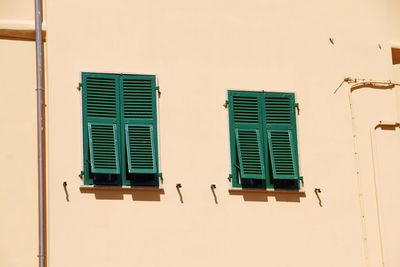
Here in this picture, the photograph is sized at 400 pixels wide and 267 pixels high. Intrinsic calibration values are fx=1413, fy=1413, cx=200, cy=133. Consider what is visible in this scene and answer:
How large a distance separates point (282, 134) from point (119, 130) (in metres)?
2.09

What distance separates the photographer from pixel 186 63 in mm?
17266

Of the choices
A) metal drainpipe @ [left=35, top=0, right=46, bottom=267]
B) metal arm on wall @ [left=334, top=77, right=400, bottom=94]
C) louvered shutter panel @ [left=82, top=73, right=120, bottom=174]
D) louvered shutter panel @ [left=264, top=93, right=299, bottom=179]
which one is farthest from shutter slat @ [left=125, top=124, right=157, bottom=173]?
metal arm on wall @ [left=334, top=77, right=400, bottom=94]

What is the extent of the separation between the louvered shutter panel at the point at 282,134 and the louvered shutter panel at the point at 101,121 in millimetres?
1952

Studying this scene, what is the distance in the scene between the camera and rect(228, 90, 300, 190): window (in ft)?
56.3

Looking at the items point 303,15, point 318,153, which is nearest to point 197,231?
point 318,153

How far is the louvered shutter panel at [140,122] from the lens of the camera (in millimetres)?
16703

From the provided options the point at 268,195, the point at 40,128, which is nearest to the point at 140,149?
the point at 40,128

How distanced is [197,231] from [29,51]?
2.95 m

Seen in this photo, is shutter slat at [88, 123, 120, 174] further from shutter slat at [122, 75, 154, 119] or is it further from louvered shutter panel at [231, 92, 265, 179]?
louvered shutter panel at [231, 92, 265, 179]

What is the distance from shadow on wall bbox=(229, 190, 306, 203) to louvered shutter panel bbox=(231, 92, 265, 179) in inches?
7.7

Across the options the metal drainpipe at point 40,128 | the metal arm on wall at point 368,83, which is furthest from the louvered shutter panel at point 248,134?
the metal drainpipe at point 40,128

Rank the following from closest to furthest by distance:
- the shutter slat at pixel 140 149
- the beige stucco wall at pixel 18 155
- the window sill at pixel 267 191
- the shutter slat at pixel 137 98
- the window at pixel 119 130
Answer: the beige stucco wall at pixel 18 155
the window at pixel 119 130
the shutter slat at pixel 140 149
the shutter slat at pixel 137 98
the window sill at pixel 267 191

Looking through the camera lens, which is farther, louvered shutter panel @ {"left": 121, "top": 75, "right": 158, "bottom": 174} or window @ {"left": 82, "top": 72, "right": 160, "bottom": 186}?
louvered shutter panel @ {"left": 121, "top": 75, "right": 158, "bottom": 174}

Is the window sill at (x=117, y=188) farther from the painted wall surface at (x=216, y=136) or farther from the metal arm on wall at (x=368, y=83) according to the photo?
the metal arm on wall at (x=368, y=83)
